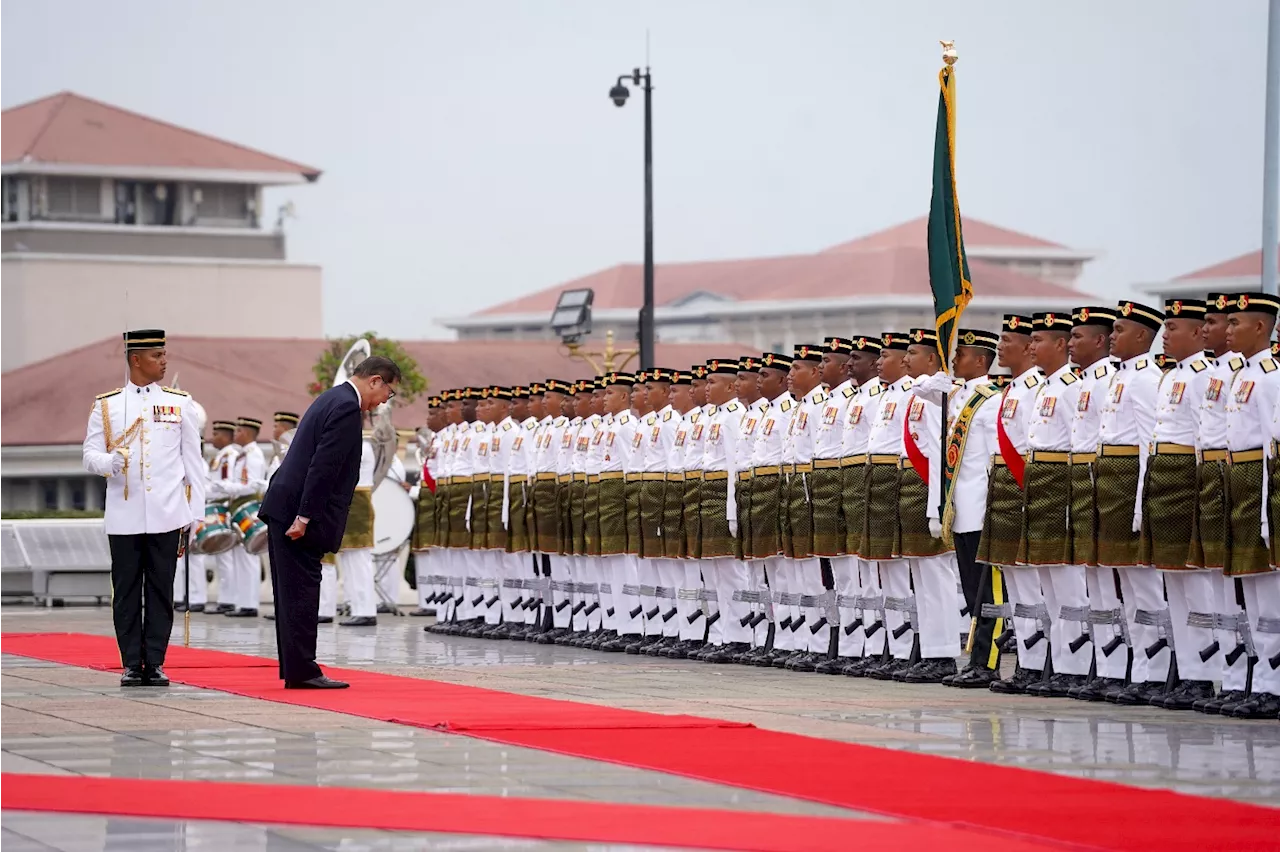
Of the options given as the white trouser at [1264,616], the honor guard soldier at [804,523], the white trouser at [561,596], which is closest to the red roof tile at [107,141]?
the white trouser at [561,596]

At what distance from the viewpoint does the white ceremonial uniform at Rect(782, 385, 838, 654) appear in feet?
48.9

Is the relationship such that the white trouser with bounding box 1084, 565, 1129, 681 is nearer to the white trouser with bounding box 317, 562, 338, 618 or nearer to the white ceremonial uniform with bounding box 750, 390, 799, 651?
the white ceremonial uniform with bounding box 750, 390, 799, 651

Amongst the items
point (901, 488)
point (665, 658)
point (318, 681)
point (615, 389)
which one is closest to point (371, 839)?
point (318, 681)

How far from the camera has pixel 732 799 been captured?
7.65 m

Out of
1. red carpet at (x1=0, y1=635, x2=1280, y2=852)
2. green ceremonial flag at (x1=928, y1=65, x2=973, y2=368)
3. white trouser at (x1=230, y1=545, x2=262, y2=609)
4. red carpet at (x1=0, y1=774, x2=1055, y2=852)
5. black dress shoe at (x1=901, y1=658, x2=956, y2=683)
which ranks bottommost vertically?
white trouser at (x1=230, y1=545, x2=262, y2=609)

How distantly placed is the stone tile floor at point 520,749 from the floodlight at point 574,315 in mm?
17043

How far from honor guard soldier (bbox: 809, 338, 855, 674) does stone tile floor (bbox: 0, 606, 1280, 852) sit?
549mm

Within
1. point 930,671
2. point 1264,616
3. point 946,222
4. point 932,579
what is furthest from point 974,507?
point 1264,616

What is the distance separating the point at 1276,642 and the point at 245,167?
53.7 metres

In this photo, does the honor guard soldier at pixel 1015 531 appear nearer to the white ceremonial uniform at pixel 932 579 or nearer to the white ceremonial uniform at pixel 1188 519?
the white ceremonial uniform at pixel 932 579

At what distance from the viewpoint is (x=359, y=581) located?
866 inches

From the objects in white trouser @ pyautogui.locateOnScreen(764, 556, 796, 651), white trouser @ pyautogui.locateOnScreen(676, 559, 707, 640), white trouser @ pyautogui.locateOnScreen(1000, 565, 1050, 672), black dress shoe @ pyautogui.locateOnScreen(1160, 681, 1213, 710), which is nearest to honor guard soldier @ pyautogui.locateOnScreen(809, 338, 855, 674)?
white trouser @ pyautogui.locateOnScreen(764, 556, 796, 651)

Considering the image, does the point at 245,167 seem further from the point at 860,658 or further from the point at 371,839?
the point at 371,839

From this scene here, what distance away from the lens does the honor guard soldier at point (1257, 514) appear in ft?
35.9
